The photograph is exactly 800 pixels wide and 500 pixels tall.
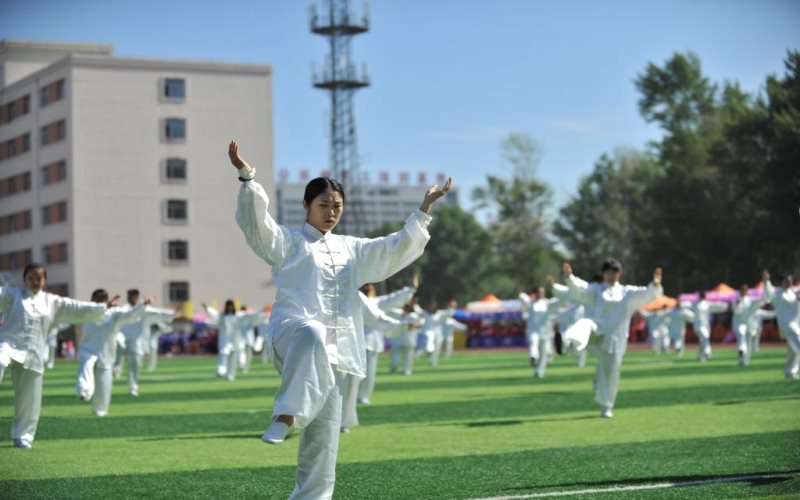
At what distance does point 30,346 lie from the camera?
1415 cm

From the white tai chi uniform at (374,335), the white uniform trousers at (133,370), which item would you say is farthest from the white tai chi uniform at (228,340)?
the white tai chi uniform at (374,335)

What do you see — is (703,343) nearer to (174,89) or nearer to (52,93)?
(52,93)

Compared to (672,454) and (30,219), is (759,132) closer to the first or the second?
(30,219)

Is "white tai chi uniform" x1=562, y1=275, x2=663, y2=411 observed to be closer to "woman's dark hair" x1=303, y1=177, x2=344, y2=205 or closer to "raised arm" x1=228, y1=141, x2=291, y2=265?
"woman's dark hair" x1=303, y1=177, x2=344, y2=205

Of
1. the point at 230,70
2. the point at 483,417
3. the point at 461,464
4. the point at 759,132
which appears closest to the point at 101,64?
the point at 230,70

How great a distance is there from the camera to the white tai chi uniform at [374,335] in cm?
1872

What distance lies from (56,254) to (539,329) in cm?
4457

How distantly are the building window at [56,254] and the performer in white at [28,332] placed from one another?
54572mm

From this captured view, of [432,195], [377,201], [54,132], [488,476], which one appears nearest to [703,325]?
[488,476]

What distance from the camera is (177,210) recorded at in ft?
246

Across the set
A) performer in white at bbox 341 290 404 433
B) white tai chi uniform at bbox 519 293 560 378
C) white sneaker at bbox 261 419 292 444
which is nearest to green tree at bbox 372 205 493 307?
white tai chi uniform at bbox 519 293 560 378

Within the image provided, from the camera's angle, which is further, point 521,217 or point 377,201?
point 377,201

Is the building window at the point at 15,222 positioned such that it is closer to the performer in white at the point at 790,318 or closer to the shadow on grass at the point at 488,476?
the performer in white at the point at 790,318

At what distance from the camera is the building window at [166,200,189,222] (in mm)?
74625
